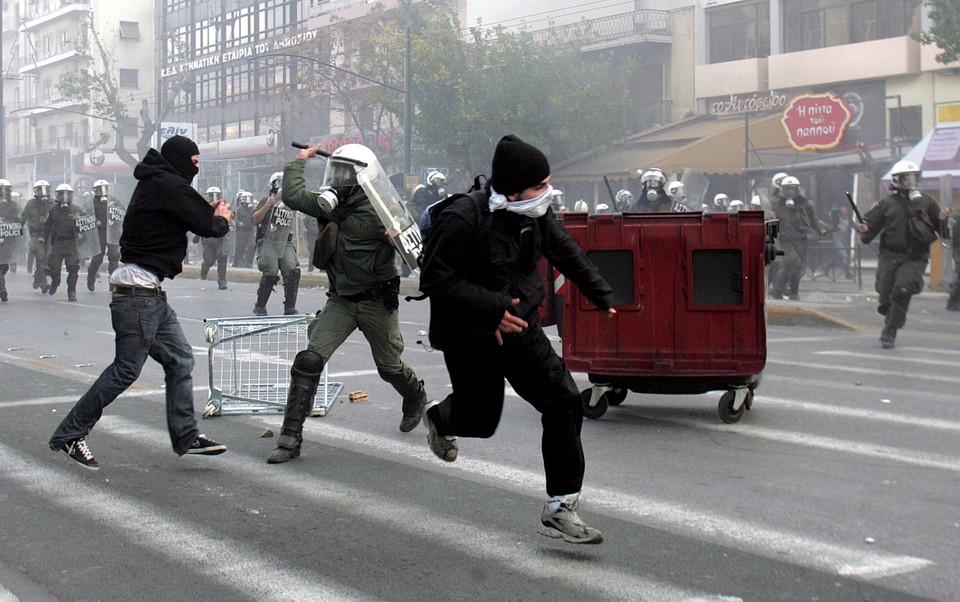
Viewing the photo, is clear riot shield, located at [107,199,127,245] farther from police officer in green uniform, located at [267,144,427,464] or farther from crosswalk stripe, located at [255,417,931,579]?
crosswalk stripe, located at [255,417,931,579]

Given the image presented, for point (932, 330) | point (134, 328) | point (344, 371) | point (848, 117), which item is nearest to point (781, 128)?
point (848, 117)

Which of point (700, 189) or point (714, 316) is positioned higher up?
point (700, 189)

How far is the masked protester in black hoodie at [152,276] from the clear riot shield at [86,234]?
45.3ft

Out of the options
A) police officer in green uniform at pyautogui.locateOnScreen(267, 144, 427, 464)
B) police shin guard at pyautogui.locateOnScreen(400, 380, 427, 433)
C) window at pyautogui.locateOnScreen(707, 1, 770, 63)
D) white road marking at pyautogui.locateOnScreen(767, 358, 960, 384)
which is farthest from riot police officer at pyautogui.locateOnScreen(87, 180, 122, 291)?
window at pyautogui.locateOnScreen(707, 1, 770, 63)

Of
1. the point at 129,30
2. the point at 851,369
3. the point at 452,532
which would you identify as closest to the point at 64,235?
the point at 851,369

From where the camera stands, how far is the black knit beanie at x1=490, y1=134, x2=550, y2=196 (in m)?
4.66

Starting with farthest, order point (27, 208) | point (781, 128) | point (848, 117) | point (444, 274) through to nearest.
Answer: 1. point (781, 128)
2. point (848, 117)
3. point (27, 208)
4. point (444, 274)

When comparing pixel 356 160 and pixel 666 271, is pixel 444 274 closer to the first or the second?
pixel 356 160

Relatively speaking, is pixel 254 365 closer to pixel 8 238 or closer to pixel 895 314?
pixel 895 314

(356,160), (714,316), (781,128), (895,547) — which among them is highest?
(781,128)

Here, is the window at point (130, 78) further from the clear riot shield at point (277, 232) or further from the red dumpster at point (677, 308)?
the red dumpster at point (677, 308)

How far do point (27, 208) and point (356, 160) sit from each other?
16558 mm

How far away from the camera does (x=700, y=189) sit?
2962cm

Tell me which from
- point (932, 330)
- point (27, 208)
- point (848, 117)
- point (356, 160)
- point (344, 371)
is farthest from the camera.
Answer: point (848, 117)
